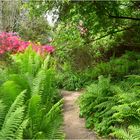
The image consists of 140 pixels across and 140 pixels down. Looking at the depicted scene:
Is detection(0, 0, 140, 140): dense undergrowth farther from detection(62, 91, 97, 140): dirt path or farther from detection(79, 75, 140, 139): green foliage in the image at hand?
detection(62, 91, 97, 140): dirt path

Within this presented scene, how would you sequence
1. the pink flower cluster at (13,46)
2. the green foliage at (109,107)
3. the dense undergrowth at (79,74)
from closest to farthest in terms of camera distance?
the dense undergrowth at (79,74), the green foliage at (109,107), the pink flower cluster at (13,46)

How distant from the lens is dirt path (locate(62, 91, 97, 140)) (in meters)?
7.51

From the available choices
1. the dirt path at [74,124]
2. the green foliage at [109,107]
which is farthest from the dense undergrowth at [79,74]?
the dirt path at [74,124]

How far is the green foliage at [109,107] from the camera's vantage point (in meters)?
7.05

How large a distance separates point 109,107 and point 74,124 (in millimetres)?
857

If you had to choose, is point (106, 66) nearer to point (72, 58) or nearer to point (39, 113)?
point (72, 58)

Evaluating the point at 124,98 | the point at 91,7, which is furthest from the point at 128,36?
the point at 124,98

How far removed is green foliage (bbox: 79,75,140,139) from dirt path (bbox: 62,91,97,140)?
147 mm

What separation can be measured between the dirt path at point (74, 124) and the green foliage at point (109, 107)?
15 centimetres

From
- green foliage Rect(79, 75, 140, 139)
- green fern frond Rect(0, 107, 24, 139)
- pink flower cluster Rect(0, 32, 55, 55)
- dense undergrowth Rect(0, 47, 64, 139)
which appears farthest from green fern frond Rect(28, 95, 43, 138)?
pink flower cluster Rect(0, 32, 55, 55)

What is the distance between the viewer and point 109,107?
7680 millimetres

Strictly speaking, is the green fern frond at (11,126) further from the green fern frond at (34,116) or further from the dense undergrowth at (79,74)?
the green fern frond at (34,116)

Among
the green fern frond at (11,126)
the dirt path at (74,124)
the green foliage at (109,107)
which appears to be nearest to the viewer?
the green fern frond at (11,126)

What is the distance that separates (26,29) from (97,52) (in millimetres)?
6074
